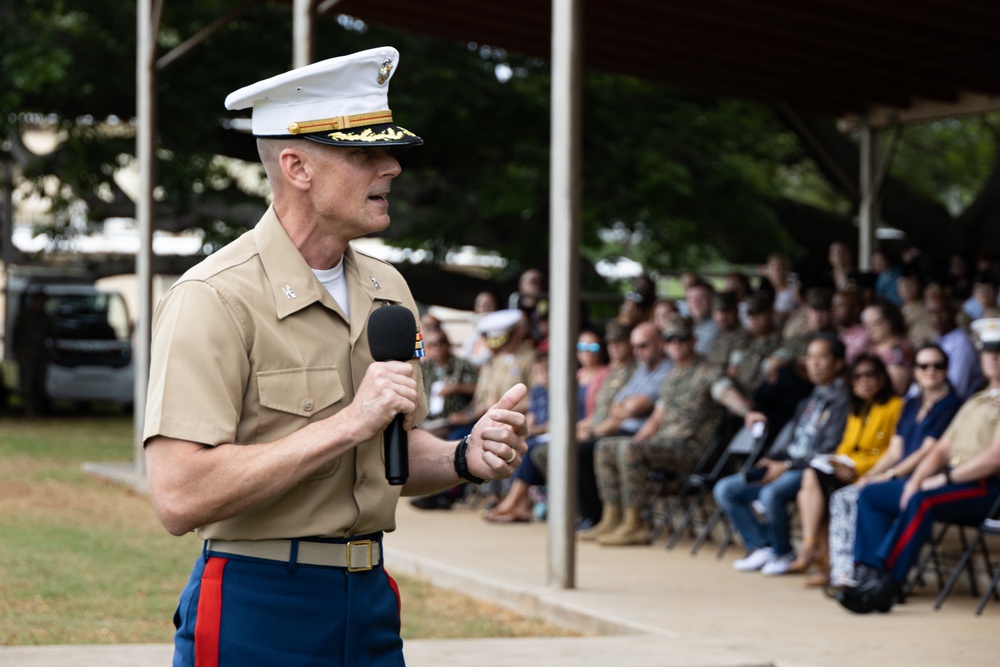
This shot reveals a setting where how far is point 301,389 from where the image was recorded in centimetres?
294

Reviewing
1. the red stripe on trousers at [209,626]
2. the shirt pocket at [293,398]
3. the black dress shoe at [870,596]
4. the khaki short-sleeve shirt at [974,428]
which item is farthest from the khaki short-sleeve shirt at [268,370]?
the khaki short-sleeve shirt at [974,428]

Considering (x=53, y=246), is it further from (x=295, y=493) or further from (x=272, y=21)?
(x=295, y=493)

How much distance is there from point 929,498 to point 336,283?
6004mm

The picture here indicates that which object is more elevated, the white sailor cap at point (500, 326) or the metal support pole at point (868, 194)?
the metal support pole at point (868, 194)

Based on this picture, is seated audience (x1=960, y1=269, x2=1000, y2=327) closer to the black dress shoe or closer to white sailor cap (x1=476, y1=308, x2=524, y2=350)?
white sailor cap (x1=476, y1=308, x2=524, y2=350)

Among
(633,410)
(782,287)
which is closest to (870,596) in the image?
(633,410)

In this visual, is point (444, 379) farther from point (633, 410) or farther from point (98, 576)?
point (98, 576)

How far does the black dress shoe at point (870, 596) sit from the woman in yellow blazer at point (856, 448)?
3.75 ft

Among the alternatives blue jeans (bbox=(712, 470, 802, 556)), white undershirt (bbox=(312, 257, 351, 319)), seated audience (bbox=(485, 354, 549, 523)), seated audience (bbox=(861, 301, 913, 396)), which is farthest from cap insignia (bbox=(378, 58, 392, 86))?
seated audience (bbox=(485, 354, 549, 523))

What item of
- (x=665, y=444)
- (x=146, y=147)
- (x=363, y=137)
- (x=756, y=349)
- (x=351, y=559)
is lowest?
(x=665, y=444)

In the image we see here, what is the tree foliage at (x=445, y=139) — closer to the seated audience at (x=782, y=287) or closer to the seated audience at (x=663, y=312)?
the seated audience at (x=782, y=287)

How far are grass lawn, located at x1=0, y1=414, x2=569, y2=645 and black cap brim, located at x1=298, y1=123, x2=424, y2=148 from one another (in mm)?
4995

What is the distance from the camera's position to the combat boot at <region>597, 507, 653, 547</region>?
35.8ft

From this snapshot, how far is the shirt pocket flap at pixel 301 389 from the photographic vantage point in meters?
2.91
